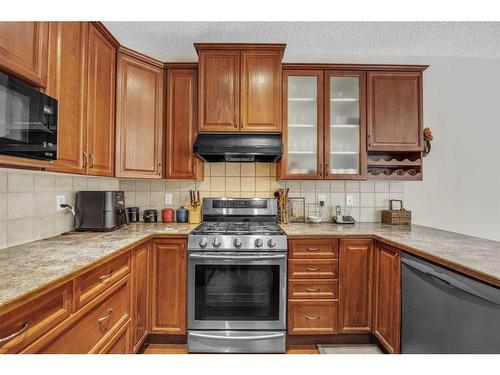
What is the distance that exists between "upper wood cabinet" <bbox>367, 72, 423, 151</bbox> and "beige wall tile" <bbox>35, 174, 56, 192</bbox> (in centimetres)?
257

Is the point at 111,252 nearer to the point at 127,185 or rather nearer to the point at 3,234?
the point at 3,234

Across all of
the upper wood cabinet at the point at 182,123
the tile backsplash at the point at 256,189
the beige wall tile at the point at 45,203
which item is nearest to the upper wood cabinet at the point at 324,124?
the tile backsplash at the point at 256,189

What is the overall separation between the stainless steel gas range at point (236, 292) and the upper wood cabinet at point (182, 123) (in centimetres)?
74

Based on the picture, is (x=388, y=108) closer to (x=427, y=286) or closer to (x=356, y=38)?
(x=356, y=38)

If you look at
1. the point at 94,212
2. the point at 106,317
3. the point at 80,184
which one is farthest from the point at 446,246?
the point at 80,184

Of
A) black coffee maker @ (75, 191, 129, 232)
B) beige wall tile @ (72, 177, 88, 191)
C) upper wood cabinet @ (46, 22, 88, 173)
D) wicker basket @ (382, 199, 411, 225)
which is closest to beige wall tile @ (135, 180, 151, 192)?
beige wall tile @ (72, 177, 88, 191)

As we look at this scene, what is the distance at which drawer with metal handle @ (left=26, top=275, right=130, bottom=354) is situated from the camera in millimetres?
1005

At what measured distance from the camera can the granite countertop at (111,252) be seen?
99 centimetres

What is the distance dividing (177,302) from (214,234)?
1.97ft

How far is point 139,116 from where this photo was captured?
7.50 feet

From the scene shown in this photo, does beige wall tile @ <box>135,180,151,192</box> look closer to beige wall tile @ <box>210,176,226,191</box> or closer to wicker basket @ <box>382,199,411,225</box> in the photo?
beige wall tile @ <box>210,176,226,191</box>

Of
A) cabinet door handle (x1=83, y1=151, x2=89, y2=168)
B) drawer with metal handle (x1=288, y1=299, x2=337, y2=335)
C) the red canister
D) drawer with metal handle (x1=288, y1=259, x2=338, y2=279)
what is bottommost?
drawer with metal handle (x1=288, y1=299, x2=337, y2=335)
